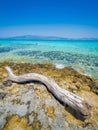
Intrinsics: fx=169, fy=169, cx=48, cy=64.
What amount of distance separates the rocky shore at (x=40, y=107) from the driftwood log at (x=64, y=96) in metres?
0.21

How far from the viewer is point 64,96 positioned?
20.3 ft

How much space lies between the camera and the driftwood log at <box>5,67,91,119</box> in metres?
5.58

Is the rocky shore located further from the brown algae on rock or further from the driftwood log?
the driftwood log

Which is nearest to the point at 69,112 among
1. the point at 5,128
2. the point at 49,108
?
the point at 49,108

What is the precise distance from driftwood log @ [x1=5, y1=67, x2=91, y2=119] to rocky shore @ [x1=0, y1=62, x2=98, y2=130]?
21cm

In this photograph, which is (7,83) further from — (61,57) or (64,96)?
(61,57)

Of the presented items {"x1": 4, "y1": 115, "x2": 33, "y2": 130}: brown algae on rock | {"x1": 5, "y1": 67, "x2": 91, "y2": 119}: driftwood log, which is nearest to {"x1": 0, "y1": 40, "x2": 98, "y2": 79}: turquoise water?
{"x1": 5, "y1": 67, "x2": 91, "y2": 119}: driftwood log

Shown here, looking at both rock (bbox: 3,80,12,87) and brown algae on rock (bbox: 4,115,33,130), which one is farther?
rock (bbox: 3,80,12,87)

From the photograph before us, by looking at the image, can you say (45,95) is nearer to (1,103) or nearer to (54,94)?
(54,94)

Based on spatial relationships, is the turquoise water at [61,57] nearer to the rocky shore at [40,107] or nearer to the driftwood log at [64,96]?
the rocky shore at [40,107]

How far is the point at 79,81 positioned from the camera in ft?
27.6

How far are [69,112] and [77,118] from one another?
0.37m

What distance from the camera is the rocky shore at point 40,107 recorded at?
18.5ft

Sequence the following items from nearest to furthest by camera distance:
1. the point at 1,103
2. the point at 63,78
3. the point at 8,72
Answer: the point at 1,103
the point at 63,78
the point at 8,72
